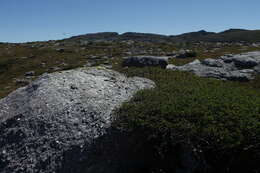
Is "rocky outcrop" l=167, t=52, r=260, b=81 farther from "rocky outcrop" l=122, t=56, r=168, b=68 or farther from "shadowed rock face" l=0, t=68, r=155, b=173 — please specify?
"shadowed rock face" l=0, t=68, r=155, b=173

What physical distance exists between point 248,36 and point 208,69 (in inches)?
6732

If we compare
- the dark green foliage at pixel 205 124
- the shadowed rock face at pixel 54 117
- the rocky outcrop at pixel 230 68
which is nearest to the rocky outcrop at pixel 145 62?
the rocky outcrop at pixel 230 68

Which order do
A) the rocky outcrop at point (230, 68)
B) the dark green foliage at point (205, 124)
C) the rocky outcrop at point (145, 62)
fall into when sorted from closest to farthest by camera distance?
the dark green foliage at point (205, 124), the rocky outcrop at point (230, 68), the rocky outcrop at point (145, 62)

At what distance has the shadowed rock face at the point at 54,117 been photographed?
1230cm

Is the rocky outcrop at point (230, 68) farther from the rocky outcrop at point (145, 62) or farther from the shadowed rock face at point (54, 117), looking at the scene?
the shadowed rock face at point (54, 117)

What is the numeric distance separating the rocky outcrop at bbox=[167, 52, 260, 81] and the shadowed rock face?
9.06 m

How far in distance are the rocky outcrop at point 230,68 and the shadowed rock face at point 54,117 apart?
906 centimetres

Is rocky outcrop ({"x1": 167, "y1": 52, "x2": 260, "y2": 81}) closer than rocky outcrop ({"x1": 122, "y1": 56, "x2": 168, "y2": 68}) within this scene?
Yes

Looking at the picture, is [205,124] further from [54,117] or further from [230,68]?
[230,68]

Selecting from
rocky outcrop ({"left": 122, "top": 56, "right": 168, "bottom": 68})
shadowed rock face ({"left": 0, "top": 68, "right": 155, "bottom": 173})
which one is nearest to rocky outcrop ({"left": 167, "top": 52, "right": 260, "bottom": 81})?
rocky outcrop ({"left": 122, "top": 56, "right": 168, "bottom": 68})

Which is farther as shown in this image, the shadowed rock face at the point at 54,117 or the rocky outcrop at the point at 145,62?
the rocky outcrop at the point at 145,62

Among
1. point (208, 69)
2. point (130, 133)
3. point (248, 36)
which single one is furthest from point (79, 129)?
point (248, 36)

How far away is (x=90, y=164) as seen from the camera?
12.0 meters

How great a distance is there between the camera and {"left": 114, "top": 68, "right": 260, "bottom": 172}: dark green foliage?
10.8m
